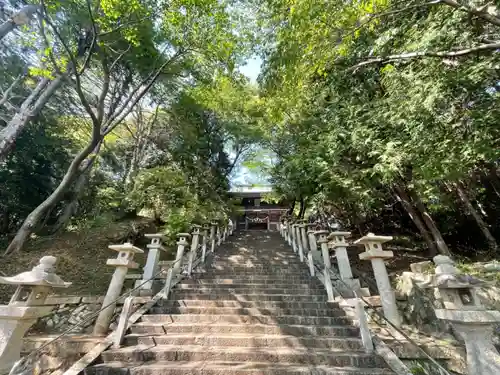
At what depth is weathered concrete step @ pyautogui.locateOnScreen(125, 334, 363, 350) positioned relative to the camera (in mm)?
3654

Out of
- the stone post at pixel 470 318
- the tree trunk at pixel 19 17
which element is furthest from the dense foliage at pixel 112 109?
the stone post at pixel 470 318

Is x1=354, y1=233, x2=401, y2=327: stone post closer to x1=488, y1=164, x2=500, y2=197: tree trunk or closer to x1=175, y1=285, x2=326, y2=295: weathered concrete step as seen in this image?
x1=175, y1=285, x2=326, y2=295: weathered concrete step

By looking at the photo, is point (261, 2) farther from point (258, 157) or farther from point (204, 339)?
point (258, 157)

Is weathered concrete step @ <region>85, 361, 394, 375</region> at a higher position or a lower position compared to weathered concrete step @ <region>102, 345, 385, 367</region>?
lower

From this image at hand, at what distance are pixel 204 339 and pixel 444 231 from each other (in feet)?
36.3

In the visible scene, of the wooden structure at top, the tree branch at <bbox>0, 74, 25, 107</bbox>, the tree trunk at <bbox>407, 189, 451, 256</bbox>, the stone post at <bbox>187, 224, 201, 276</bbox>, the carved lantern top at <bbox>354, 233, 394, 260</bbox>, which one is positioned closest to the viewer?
the carved lantern top at <bbox>354, 233, 394, 260</bbox>

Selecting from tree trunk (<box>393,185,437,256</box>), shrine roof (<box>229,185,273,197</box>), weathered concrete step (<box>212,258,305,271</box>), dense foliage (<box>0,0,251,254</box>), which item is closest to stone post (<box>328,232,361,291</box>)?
weathered concrete step (<box>212,258,305,271</box>)

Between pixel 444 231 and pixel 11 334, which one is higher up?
pixel 444 231

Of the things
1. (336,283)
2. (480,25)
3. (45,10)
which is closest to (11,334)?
(336,283)

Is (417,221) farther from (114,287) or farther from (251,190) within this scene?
(251,190)

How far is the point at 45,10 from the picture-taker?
4.97 metres

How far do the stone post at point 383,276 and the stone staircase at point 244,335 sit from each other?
2.41 ft

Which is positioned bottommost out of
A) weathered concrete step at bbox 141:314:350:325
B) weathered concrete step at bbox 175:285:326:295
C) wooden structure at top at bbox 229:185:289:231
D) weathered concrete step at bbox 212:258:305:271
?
weathered concrete step at bbox 141:314:350:325

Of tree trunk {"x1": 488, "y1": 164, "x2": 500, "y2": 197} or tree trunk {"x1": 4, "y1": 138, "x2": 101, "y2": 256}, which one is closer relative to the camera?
tree trunk {"x1": 4, "y1": 138, "x2": 101, "y2": 256}
